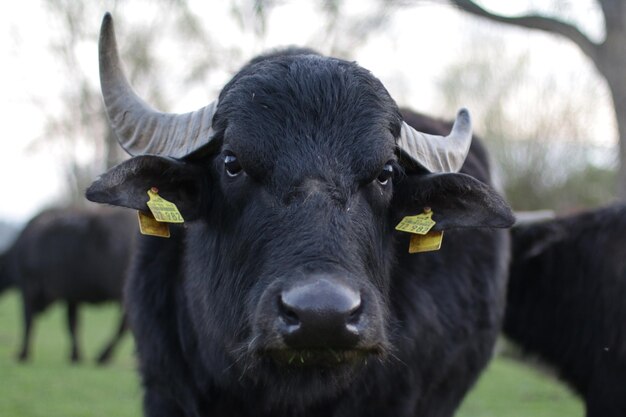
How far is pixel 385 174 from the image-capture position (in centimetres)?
422

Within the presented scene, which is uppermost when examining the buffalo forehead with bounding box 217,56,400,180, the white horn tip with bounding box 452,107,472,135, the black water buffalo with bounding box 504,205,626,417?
the buffalo forehead with bounding box 217,56,400,180

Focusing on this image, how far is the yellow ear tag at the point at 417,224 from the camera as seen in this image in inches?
174

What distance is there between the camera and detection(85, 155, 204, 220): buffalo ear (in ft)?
12.8

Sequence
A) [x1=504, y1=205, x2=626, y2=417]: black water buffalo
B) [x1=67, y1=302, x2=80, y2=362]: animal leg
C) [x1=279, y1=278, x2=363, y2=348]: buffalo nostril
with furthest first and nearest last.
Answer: [x1=67, y1=302, x2=80, y2=362]: animal leg, [x1=504, y1=205, x2=626, y2=417]: black water buffalo, [x1=279, y1=278, x2=363, y2=348]: buffalo nostril

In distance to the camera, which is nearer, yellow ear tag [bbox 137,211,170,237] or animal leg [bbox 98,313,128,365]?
yellow ear tag [bbox 137,211,170,237]

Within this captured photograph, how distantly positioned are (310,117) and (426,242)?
1.07m

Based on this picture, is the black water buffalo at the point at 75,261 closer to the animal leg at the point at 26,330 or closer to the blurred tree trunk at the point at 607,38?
the animal leg at the point at 26,330

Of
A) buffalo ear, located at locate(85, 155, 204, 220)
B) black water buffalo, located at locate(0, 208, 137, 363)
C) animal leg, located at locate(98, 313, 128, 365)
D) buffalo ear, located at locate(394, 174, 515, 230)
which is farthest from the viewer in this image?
black water buffalo, located at locate(0, 208, 137, 363)

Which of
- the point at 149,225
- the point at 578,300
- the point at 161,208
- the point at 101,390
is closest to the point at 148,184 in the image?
the point at 161,208

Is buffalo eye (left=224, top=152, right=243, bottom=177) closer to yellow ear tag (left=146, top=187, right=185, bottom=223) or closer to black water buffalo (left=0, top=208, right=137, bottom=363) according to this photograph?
yellow ear tag (left=146, top=187, right=185, bottom=223)

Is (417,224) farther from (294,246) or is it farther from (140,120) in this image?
(140,120)

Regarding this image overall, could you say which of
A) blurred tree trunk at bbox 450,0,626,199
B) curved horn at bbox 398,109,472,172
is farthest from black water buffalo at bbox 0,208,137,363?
curved horn at bbox 398,109,472,172

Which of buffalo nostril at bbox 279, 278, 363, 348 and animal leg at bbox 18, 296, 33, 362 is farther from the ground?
buffalo nostril at bbox 279, 278, 363, 348

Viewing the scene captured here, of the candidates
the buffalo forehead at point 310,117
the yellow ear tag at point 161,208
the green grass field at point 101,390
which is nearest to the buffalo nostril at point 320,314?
the buffalo forehead at point 310,117
